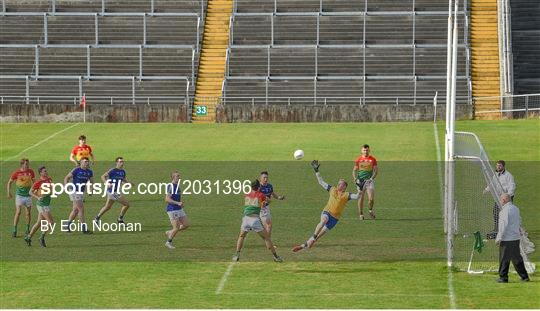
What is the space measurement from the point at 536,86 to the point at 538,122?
28.4 feet

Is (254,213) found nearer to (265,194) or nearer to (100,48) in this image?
(265,194)

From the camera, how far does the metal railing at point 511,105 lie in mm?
59362

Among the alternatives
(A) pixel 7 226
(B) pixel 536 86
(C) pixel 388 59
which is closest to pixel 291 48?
(C) pixel 388 59

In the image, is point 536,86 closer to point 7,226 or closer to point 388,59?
point 388,59

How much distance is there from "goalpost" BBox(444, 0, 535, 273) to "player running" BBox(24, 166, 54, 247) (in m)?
10.3

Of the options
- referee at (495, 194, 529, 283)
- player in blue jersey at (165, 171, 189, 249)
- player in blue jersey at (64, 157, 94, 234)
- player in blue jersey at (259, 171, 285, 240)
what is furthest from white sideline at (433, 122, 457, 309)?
player in blue jersey at (64, 157, 94, 234)

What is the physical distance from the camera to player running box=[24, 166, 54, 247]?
109ft

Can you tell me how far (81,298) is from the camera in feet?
88.4

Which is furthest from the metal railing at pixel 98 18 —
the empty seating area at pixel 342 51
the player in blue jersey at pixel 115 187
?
the player in blue jersey at pixel 115 187

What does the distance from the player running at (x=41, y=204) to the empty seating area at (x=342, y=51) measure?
98.9 ft

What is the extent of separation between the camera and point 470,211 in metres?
37.3

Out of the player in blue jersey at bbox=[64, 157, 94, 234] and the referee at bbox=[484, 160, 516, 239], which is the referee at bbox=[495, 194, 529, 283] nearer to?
the referee at bbox=[484, 160, 516, 239]

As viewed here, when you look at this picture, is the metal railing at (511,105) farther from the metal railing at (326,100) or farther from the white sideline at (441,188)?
the white sideline at (441,188)

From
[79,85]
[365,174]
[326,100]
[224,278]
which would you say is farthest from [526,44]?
[224,278]
